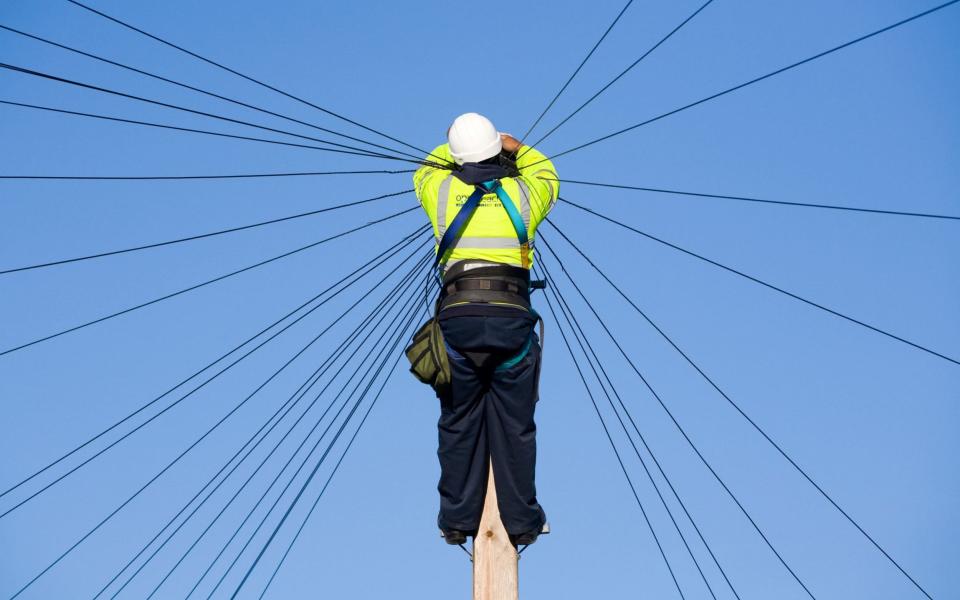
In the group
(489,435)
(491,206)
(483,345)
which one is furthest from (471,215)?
(489,435)

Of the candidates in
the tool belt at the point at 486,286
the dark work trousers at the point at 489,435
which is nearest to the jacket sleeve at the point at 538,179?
the tool belt at the point at 486,286

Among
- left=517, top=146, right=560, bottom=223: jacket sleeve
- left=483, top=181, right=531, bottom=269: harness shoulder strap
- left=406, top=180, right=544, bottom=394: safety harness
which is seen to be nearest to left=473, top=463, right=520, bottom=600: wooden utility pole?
left=406, top=180, right=544, bottom=394: safety harness

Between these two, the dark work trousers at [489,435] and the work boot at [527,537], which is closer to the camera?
the dark work trousers at [489,435]

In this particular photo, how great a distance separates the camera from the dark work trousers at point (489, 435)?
22.9ft

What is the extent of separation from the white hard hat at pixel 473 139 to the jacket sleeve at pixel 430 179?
0.12m

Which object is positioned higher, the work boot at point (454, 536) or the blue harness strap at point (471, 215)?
the blue harness strap at point (471, 215)

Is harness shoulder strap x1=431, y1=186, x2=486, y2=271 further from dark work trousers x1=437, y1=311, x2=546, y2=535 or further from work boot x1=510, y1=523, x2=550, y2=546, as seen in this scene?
work boot x1=510, y1=523, x2=550, y2=546

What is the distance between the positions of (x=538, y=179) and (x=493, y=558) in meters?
2.13

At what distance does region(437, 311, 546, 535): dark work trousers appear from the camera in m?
6.97

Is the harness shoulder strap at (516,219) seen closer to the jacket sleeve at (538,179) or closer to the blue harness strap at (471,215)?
the blue harness strap at (471,215)

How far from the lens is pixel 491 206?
7066 mm

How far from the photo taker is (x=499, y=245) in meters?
7.01

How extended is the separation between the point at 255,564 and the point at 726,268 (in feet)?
10.3

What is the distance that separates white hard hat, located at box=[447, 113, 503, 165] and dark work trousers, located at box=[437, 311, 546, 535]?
98 cm
